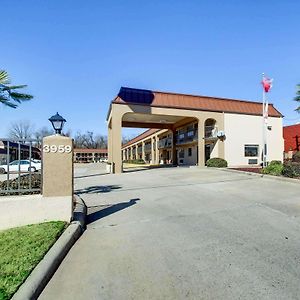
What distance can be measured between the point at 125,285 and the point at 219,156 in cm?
2558

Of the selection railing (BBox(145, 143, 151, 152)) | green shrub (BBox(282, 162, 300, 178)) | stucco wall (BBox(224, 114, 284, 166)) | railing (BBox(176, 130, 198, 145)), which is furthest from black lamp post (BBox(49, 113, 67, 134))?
railing (BBox(145, 143, 151, 152))

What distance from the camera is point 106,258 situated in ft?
15.3

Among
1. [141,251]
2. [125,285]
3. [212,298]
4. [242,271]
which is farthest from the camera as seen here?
[141,251]

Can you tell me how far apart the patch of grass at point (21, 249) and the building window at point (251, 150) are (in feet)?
85.3

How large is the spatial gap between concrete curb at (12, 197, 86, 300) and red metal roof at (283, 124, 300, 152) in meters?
35.6

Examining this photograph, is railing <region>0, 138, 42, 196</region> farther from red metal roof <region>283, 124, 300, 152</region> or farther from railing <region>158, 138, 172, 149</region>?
red metal roof <region>283, 124, 300, 152</region>

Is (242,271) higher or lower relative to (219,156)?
lower

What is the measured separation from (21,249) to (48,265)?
0.94 metres

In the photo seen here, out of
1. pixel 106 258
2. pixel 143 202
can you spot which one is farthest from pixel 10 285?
pixel 143 202

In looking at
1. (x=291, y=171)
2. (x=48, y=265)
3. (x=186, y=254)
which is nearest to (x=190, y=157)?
(x=291, y=171)

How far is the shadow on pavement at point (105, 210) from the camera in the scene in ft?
25.2

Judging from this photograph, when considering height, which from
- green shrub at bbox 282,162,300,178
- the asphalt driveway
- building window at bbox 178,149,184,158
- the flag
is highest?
the flag

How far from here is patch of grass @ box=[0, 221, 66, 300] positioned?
3559mm

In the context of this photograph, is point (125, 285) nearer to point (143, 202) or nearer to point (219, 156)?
point (143, 202)
